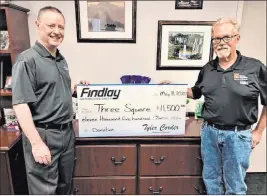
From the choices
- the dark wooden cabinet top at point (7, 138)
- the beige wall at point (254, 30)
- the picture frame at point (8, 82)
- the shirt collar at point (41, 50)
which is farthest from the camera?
the beige wall at point (254, 30)

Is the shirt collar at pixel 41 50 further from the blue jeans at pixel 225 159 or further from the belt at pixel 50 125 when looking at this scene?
the blue jeans at pixel 225 159

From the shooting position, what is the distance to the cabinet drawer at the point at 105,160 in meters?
1.66

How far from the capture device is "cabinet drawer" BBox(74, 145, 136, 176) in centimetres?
166

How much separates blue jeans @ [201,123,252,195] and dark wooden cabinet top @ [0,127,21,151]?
4.32 ft

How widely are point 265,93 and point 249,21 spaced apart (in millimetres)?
1027

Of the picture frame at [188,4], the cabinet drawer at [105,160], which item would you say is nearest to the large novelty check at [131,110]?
the cabinet drawer at [105,160]

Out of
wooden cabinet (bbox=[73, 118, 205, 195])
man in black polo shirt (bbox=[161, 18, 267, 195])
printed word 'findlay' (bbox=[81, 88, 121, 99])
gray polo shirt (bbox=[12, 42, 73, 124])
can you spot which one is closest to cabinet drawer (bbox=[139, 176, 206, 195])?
wooden cabinet (bbox=[73, 118, 205, 195])

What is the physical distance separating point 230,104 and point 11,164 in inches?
59.5

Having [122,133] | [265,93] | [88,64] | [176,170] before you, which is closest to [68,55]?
[88,64]

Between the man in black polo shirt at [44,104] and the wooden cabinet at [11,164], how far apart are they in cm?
24

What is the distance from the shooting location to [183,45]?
203 cm

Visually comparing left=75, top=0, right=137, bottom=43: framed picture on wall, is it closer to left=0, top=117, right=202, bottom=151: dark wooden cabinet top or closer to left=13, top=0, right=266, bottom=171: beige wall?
left=13, top=0, right=266, bottom=171: beige wall

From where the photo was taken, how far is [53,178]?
1.45m

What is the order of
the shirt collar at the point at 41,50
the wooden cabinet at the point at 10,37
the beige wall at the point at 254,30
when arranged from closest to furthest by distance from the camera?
the shirt collar at the point at 41,50 < the wooden cabinet at the point at 10,37 < the beige wall at the point at 254,30
